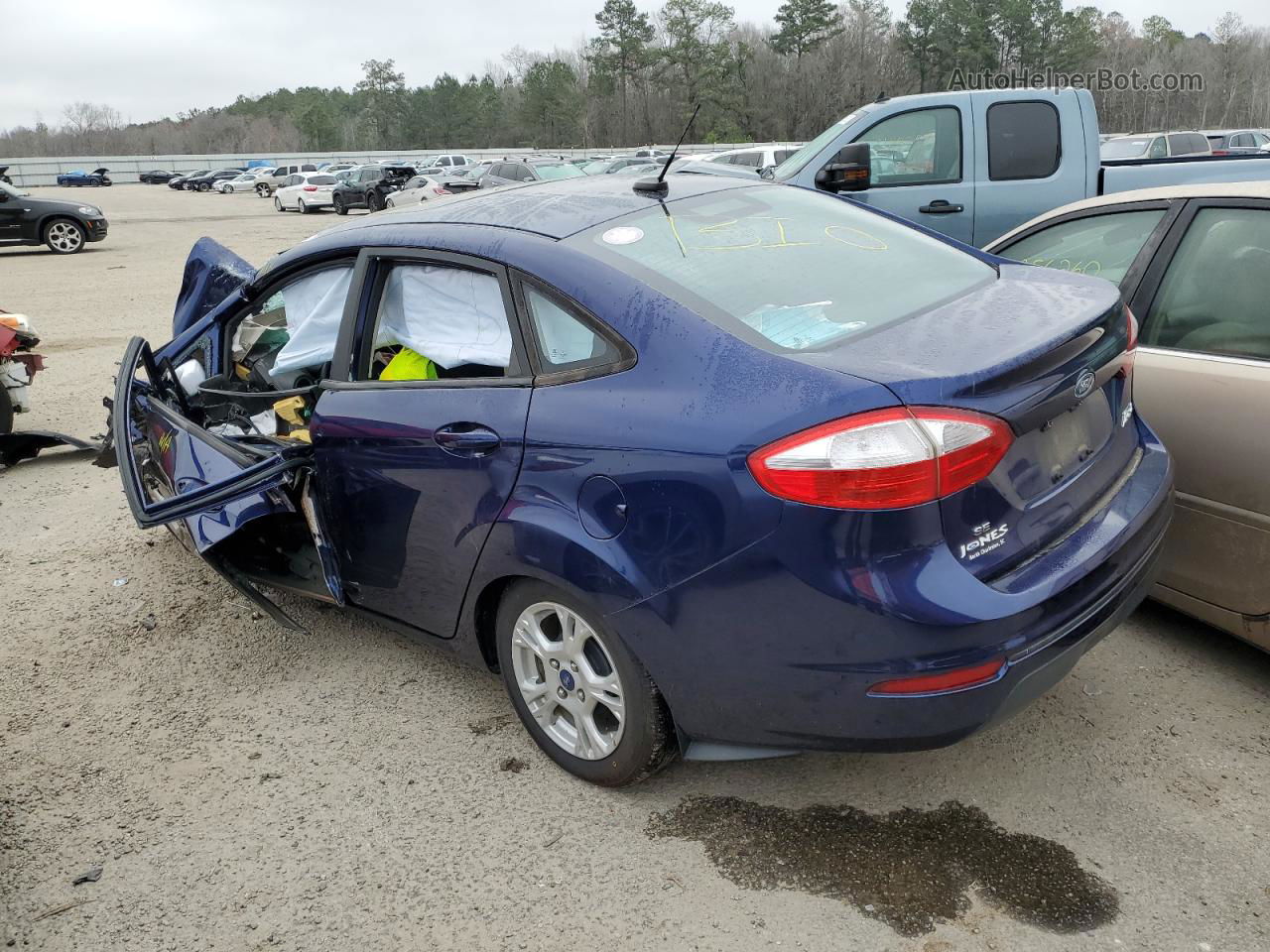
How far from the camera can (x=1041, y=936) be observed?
227cm

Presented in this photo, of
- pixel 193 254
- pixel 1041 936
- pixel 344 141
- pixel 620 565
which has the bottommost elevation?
pixel 1041 936

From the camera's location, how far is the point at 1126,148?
22.2 m

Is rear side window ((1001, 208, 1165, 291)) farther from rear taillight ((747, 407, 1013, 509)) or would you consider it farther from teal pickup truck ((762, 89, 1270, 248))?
teal pickup truck ((762, 89, 1270, 248))

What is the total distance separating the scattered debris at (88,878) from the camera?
106 inches

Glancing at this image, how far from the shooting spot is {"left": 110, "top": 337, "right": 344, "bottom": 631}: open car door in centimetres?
340

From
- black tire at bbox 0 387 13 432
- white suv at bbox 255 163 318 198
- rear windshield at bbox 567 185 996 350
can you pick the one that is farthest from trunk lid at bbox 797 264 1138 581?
white suv at bbox 255 163 318 198

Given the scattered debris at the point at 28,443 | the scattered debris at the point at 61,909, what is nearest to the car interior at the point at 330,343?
the scattered debris at the point at 61,909

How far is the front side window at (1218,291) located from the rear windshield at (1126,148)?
64.3 feet

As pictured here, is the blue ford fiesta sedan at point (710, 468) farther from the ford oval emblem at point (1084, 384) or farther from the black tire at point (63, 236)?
the black tire at point (63, 236)

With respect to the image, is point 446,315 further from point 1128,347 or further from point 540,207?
point 1128,347

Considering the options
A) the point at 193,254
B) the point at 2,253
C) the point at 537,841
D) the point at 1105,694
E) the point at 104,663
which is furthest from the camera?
the point at 2,253

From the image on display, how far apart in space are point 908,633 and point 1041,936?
2.54ft

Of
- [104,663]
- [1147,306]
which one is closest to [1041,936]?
[1147,306]

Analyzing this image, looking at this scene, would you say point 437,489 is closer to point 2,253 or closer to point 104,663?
point 104,663
